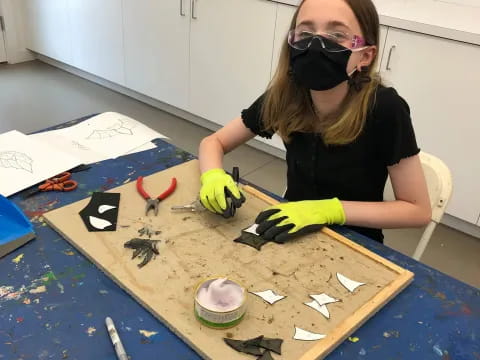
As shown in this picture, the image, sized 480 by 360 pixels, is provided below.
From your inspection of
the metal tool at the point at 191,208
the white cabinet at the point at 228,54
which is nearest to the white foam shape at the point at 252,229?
the metal tool at the point at 191,208

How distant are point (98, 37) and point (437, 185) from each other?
3011mm

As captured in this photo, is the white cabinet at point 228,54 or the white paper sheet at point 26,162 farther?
the white cabinet at point 228,54

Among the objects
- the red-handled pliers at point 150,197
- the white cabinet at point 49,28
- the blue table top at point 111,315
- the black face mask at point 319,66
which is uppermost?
the black face mask at point 319,66

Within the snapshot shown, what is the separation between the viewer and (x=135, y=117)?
3307mm

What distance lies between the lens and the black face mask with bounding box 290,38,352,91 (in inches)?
41.6

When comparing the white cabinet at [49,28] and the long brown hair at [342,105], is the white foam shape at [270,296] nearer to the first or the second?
the long brown hair at [342,105]

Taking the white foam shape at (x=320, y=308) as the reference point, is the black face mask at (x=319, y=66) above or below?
above

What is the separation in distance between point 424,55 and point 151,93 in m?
1.91

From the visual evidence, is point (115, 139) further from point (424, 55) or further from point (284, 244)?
point (424, 55)

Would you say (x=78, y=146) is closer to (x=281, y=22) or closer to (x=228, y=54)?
(x=281, y=22)

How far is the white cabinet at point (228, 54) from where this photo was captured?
102 inches

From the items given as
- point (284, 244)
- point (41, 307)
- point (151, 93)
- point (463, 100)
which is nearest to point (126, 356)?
point (41, 307)

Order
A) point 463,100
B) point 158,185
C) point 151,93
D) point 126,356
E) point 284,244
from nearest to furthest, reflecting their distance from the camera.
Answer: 1. point 126,356
2. point 284,244
3. point 158,185
4. point 463,100
5. point 151,93

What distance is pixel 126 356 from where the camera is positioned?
0.69 m
